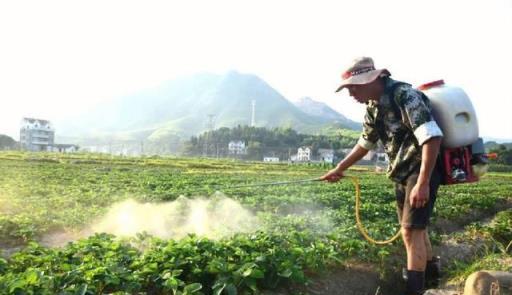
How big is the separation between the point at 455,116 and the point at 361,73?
2.92 feet

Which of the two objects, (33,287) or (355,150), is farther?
(355,150)

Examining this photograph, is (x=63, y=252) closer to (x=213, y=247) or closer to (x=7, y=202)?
(x=213, y=247)

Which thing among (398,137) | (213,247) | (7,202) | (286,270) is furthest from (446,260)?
(7,202)

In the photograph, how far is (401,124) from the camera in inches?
159

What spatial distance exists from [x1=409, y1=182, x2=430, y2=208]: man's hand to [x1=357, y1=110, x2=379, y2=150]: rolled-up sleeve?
88 centimetres

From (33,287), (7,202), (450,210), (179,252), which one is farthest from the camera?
(450,210)

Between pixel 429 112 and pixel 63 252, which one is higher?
pixel 429 112

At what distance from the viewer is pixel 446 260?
19.4ft

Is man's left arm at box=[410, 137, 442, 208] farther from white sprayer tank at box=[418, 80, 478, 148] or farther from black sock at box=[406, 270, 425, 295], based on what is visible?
black sock at box=[406, 270, 425, 295]

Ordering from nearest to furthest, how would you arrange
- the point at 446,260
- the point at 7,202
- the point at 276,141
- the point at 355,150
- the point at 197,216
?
the point at 355,150, the point at 446,260, the point at 197,216, the point at 7,202, the point at 276,141

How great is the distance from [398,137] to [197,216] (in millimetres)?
4159

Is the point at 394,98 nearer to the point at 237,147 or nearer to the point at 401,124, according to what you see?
the point at 401,124

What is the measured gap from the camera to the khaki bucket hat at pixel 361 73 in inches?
156

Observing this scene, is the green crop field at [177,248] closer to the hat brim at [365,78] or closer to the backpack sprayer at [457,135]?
the backpack sprayer at [457,135]
